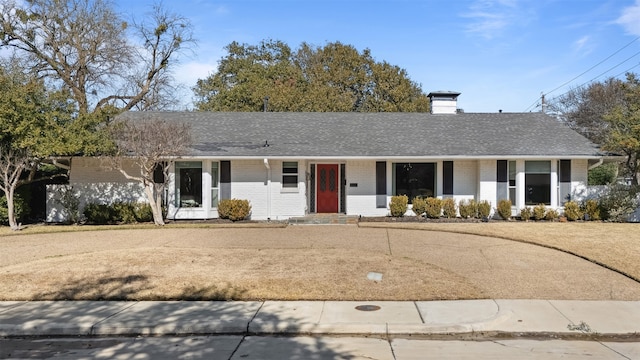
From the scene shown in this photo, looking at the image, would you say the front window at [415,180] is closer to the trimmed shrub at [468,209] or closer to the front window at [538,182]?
the trimmed shrub at [468,209]

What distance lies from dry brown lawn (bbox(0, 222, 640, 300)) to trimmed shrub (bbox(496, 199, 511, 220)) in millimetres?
2324

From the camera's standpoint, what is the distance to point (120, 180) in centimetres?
1973

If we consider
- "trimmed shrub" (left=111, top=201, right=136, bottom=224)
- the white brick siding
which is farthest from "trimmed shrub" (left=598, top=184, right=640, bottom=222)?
"trimmed shrub" (left=111, top=201, right=136, bottom=224)

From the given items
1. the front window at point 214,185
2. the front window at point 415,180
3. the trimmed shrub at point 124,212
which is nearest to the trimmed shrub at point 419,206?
the front window at point 415,180

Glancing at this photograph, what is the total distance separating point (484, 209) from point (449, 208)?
4.13 feet

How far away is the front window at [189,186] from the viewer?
1944cm

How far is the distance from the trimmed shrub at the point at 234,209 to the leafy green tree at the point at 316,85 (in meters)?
18.9

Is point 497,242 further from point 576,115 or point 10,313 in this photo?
point 576,115

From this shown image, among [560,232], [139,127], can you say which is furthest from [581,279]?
[139,127]

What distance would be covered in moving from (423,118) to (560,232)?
991cm

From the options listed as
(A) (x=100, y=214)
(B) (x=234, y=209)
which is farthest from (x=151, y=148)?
(A) (x=100, y=214)

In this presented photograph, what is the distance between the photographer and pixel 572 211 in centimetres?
1858

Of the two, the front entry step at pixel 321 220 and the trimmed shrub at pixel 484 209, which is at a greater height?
the trimmed shrub at pixel 484 209

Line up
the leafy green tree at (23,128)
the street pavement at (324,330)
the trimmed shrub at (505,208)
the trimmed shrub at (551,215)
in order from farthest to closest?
the trimmed shrub at (505,208)
the trimmed shrub at (551,215)
the leafy green tree at (23,128)
the street pavement at (324,330)
